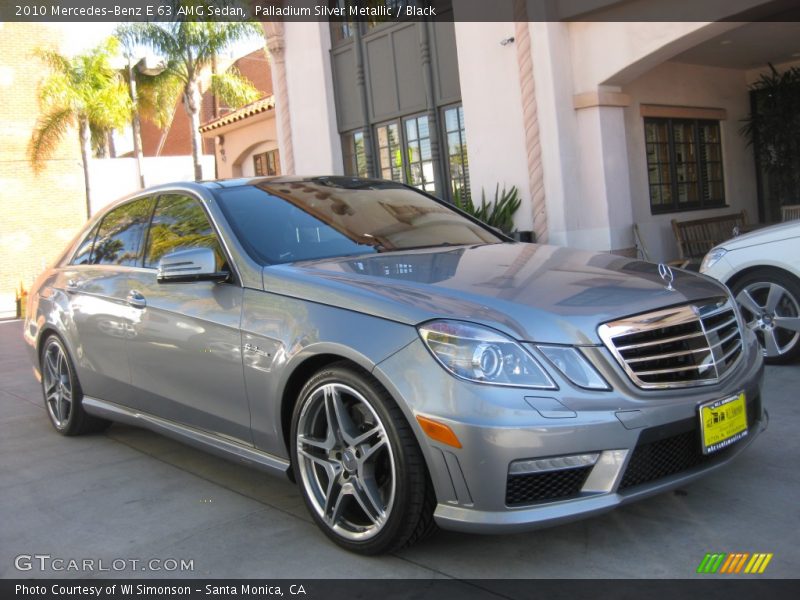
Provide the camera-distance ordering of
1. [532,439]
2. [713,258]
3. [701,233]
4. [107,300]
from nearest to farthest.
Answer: [532,439]
[107,300]
[713,258]
[701,233]

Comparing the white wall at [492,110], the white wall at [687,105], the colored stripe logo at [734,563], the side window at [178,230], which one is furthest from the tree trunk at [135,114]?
the colored stripe logo at [734,563]

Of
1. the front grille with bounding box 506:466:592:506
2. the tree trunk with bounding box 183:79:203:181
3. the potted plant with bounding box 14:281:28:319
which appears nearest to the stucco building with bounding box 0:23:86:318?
the potted plant with bounding box 14:281:28:319

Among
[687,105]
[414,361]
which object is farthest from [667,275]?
[687,105]

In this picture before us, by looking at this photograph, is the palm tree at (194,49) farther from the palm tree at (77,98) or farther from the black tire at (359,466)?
the black tire at (359,466)

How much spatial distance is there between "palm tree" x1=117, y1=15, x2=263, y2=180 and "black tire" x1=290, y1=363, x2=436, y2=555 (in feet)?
64.3

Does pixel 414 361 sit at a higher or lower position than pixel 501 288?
lower

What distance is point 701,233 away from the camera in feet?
38.1

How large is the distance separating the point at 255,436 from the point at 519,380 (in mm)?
1396

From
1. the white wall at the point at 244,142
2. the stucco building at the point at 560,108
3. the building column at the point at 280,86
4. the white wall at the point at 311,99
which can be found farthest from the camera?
the white wall at the point at 244,142

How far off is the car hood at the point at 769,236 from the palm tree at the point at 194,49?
17718 millimetres

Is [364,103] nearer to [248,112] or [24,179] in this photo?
[248,112]

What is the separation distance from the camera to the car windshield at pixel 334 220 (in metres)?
4.09

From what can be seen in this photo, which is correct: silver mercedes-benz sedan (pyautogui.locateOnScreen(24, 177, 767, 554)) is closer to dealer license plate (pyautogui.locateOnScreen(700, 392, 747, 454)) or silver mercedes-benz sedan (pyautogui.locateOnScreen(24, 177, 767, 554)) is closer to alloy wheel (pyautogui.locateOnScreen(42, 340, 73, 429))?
dealer license plate (pyautogui.locateOnScreen(700, 392, 747, 454))

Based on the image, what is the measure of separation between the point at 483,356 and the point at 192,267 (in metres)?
1.60
